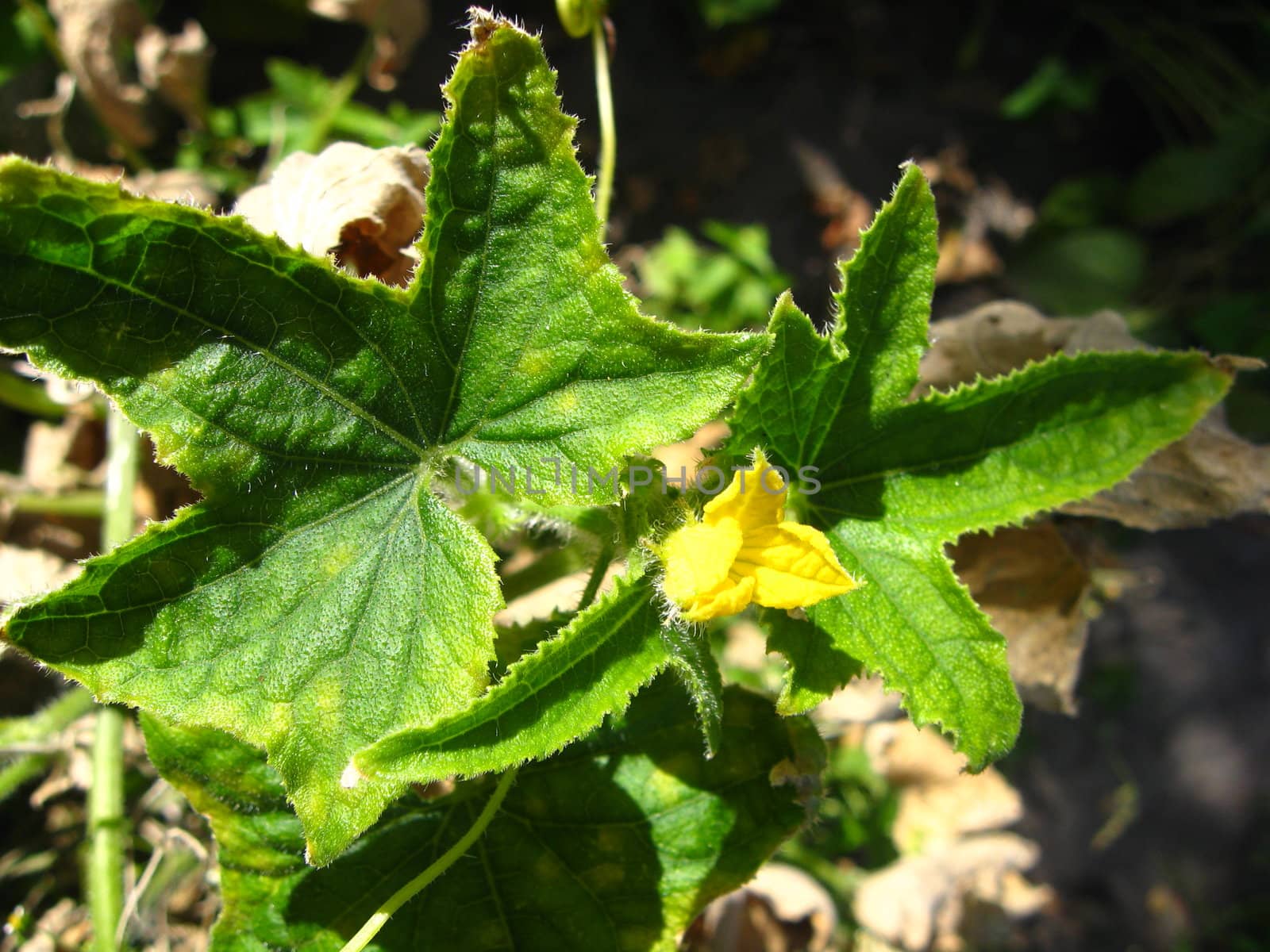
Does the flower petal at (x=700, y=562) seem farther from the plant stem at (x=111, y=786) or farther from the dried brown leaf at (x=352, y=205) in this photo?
the plant stem at (x=111, y=786)

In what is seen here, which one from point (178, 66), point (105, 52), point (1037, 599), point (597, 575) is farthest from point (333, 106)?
point (1037, 599)

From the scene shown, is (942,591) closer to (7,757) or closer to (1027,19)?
(7,757)

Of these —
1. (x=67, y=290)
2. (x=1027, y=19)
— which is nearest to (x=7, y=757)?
(x=67, y=290)

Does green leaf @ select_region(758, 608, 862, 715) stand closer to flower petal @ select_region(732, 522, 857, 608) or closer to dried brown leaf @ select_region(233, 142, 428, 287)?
flower petal @ select_region(732, 522, 857, 608)

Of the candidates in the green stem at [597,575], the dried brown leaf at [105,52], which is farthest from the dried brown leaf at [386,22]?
the green stem at [597,575]

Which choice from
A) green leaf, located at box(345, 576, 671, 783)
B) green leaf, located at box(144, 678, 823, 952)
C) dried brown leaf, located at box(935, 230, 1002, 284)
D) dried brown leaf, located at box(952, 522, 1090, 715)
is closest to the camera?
green leaf, located at box(345, 576, 671, 783)

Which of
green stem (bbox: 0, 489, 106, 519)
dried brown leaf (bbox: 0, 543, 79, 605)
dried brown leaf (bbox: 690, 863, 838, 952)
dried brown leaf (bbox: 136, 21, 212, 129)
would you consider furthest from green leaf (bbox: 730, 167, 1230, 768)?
dried brown leaf (bbox: 136, 21, 212, 129)
